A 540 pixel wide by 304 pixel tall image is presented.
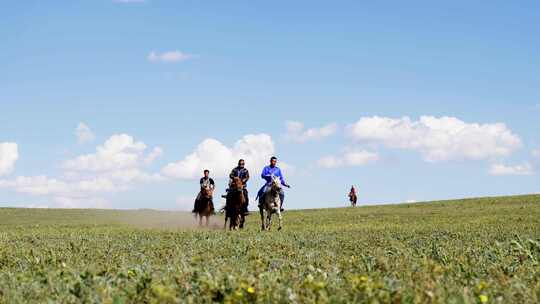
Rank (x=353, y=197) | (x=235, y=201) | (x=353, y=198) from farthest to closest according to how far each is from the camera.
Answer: (x=353, y=197)
(x=353, y=198)
(x=235, y=201)

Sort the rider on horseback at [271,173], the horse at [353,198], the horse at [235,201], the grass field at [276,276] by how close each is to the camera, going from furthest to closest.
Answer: the horse at [353,198], the horse at [235,201], the rider on horseback at [271,173], the grass field at [276,276]

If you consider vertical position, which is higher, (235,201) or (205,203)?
(205,203)

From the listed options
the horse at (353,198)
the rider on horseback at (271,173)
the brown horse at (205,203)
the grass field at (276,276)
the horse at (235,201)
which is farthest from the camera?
the horse at (353,198)

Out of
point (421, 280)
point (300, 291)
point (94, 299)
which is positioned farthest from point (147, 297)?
point (421, 280)

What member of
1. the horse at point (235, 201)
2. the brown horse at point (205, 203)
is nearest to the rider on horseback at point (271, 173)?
the horse at point (235, 201)

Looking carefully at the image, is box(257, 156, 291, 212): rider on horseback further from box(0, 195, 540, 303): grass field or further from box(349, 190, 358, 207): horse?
box(349, 190, 358, 207): horse

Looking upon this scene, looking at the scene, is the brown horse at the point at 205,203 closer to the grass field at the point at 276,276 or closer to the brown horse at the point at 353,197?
the grass field at the point at 276,276

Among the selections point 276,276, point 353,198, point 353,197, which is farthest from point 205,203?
point 353,197

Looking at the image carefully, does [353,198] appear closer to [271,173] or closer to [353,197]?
[353,197]

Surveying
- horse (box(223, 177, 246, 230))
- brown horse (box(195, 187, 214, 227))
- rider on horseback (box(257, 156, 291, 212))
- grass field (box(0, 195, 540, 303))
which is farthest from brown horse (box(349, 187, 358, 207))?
grass field (box(0, 195, 540, 303))

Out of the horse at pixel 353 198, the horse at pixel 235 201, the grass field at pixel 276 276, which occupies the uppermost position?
the horse at pixel 353 198

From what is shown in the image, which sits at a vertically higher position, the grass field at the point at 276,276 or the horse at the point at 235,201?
the horse at the point at 235,201

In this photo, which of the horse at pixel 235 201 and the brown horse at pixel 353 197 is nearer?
the horse at pixel 235 201

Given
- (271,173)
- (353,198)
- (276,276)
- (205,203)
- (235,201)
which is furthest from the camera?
(353,198)
